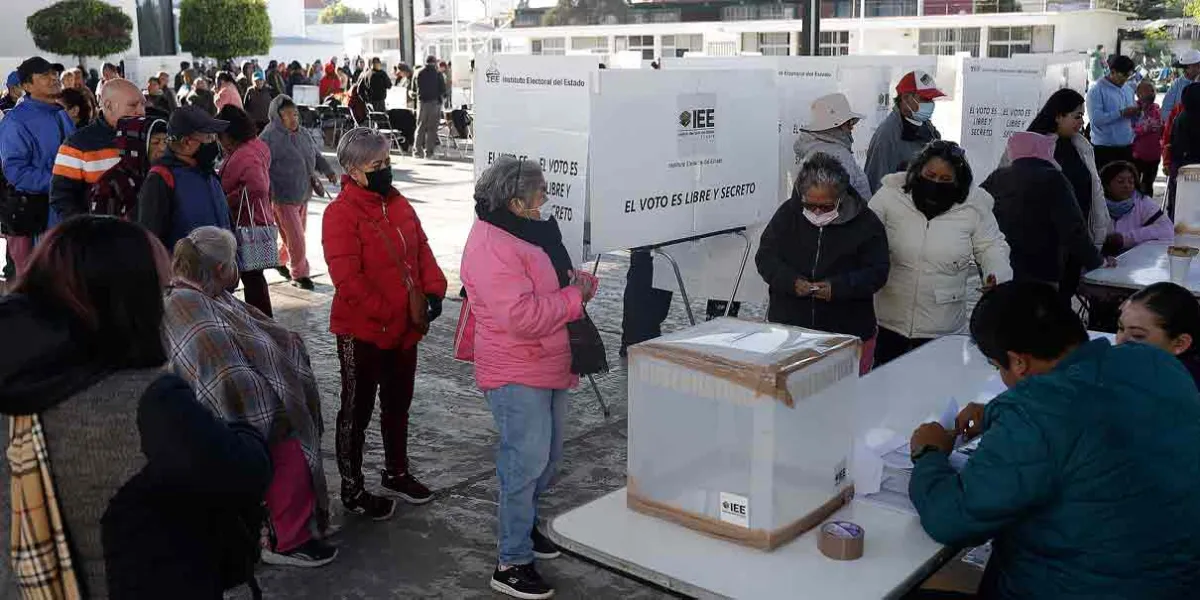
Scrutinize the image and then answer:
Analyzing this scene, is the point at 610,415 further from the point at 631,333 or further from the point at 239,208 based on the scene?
the point at 239,208

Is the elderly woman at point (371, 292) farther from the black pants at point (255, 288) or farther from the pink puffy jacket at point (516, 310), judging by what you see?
the black pants at point (255, 288)

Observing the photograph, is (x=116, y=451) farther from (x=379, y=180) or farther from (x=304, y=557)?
(x=379, y=180)

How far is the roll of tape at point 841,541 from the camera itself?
2.32m

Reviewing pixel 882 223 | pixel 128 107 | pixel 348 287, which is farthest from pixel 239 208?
pixel 882 223

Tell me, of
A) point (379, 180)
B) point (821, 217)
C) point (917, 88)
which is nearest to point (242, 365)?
point (379, 180)

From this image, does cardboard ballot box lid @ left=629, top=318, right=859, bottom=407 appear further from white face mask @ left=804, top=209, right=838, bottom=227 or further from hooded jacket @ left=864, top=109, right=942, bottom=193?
hooded jacket @ left=864, top=109, right=942, bottom=193

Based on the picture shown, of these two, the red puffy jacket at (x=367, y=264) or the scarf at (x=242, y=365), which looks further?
the red puffy jacket at (x=367, y=264)

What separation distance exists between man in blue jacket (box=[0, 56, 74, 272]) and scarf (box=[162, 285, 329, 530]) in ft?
9.77

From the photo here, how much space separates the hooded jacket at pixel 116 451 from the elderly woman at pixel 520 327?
1397 mm

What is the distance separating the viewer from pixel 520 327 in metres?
3.31

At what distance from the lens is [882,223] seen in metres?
4.29

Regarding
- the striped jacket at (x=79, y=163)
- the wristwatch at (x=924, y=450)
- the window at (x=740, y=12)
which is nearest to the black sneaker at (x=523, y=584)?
the wristwatch at (x=924, y=450)

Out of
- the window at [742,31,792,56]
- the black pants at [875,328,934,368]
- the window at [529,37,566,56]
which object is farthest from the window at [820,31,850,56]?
the black pants at [875,328,934,368]

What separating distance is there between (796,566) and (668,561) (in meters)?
0.27
